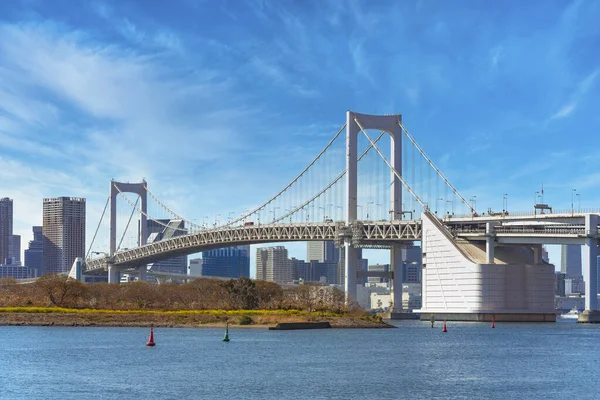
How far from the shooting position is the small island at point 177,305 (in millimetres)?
79625

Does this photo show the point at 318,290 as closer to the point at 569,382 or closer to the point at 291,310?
the point at 291,310

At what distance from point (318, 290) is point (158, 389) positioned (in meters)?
66.4

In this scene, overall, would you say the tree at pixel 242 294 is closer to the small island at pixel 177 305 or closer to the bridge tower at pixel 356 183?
the small island at pixel 177 305

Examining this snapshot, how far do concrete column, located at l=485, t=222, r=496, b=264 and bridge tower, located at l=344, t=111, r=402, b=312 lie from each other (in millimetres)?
12804

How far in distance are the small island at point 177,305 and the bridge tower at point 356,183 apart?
3.60 metres

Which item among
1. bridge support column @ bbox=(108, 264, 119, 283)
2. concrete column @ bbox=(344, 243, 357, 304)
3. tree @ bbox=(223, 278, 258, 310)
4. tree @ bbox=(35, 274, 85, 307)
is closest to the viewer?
tree @ bbox=(223, 278, 258, 310)

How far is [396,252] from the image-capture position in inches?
4126

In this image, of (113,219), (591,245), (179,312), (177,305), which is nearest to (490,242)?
(591,245)

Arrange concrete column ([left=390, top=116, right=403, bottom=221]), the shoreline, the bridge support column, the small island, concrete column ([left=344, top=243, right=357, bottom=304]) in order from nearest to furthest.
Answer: the shoreline → the small island → concrete column ([left=344, top=243, right=357, bottom=304]) → concrete column ([left=390, top=116, right=403, bottom=221]) → the bridge support column

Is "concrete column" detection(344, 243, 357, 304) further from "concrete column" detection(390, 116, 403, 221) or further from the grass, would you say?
the grass

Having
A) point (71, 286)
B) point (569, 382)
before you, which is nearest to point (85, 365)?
point (569, 382)

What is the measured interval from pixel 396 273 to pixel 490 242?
15.2 metres

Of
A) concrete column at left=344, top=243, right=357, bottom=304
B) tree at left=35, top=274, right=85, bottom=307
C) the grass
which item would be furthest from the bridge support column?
the grass

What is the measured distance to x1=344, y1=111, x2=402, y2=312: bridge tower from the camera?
102 m
